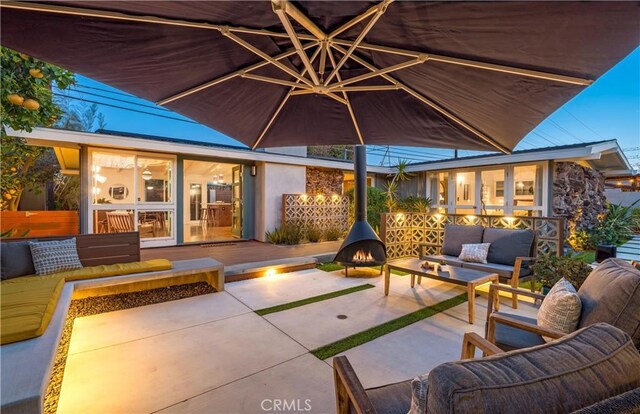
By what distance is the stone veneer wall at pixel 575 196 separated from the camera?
7770mm

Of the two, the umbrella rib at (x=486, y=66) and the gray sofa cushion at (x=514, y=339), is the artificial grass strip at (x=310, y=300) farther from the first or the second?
the umbrella rib at (x=486, y=66)

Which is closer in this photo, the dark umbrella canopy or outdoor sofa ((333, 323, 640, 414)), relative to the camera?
outdoor sofa ((333, 323, 640, 414))

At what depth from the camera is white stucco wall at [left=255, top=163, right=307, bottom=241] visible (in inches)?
346

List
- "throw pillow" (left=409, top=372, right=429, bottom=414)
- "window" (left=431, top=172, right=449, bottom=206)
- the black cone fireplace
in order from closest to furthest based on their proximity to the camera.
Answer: "throw pillow" (left=409, top=372, right=429, bottom=414)
the black cone fireplace
"window" (left=431, top=172, right=449, bottom=206)

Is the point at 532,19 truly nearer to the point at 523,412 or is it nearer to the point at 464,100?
the point at 464,100

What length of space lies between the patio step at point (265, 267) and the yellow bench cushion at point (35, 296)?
1.22 meters

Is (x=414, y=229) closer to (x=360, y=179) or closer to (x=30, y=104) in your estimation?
(x=360, y=179)

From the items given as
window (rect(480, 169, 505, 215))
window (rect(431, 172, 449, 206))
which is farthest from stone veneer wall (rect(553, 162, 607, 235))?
window (rect(431, 172, 449, 206))

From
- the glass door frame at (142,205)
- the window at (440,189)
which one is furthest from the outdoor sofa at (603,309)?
the window at (440,189)

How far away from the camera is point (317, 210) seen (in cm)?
976

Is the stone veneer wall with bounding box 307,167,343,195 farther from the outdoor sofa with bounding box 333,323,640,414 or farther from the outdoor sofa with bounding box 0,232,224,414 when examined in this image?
the outdoor sofa with bounding box 333,323,640,414

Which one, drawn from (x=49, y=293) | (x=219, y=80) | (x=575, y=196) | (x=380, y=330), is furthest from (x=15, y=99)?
(x=575, y=196)

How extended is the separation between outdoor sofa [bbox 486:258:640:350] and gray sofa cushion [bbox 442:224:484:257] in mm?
2939

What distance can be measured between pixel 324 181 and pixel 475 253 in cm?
652
